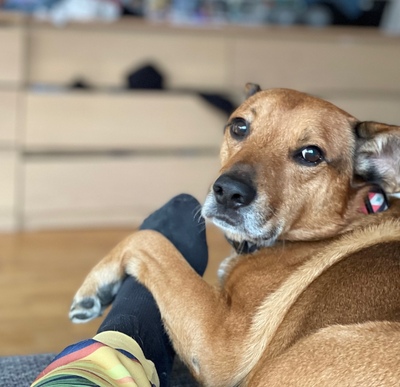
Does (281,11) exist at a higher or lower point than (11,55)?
higher

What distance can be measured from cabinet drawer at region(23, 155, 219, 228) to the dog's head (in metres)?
2.45

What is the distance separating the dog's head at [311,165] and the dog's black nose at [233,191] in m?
0.04

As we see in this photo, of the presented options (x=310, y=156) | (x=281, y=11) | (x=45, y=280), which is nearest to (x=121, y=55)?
(x=281, y=11)

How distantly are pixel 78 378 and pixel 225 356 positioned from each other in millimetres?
478

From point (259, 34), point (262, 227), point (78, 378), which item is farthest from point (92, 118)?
point (78, 378)

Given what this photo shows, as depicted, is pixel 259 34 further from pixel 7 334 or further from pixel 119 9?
pixel 7 334

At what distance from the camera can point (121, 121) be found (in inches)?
169

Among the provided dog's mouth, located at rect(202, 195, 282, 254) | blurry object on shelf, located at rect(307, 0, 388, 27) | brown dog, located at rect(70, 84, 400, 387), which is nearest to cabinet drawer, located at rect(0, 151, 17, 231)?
blurry object on shelf, located at rect(307, 0, 388, 27)

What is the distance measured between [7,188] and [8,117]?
0.43 m

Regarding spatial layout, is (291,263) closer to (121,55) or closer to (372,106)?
(121,55)

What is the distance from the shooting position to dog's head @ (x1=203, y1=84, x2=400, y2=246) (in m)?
1.72

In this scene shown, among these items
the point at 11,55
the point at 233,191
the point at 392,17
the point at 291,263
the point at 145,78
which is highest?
the point at 233,191

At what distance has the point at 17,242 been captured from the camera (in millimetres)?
3947

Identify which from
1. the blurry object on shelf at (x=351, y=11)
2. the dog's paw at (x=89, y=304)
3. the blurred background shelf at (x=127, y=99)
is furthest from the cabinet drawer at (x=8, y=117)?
the dog's paw at (x=89, y=304)
